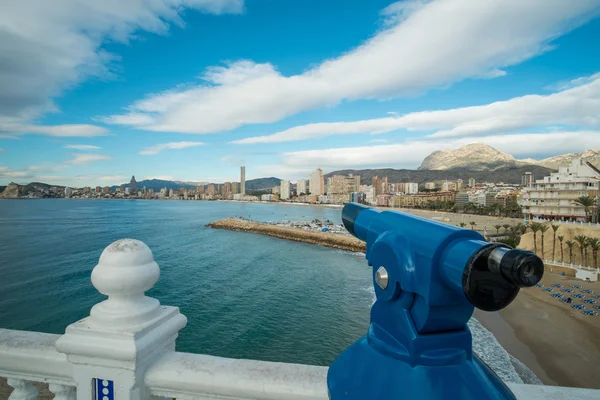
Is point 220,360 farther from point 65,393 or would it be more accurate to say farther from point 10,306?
point 10,306

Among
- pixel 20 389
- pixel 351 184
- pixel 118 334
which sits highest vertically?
pixel 351 184

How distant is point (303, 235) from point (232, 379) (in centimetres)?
5182

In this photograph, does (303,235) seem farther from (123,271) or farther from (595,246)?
(123,271)

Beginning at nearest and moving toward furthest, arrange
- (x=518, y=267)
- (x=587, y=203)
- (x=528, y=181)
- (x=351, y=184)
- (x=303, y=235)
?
(x=518, y=267), (x=587, y=203), (x=303, y=235), (x=528, y=181), (x=351, y=184)

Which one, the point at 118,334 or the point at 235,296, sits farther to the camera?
the point at 235,296

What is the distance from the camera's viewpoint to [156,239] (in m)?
46.1

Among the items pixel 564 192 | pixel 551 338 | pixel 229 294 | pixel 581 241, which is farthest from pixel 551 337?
pixel 564 192

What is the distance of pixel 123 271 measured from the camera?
1453mm

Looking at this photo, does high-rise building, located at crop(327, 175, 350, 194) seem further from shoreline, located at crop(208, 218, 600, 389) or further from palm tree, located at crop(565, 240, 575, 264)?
shoreline, located at crop(208, 218, 600, 389)

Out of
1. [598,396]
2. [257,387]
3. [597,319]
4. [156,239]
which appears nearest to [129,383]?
[257,387]

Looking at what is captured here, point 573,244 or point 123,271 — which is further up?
point 123,271

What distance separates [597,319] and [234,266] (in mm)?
25473

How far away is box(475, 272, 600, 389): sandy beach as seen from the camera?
13586 millimetres

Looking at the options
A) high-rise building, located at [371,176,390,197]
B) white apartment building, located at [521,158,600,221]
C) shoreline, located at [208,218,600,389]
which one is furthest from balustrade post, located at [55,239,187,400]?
high-rise building, located at [371,176,390,197]
